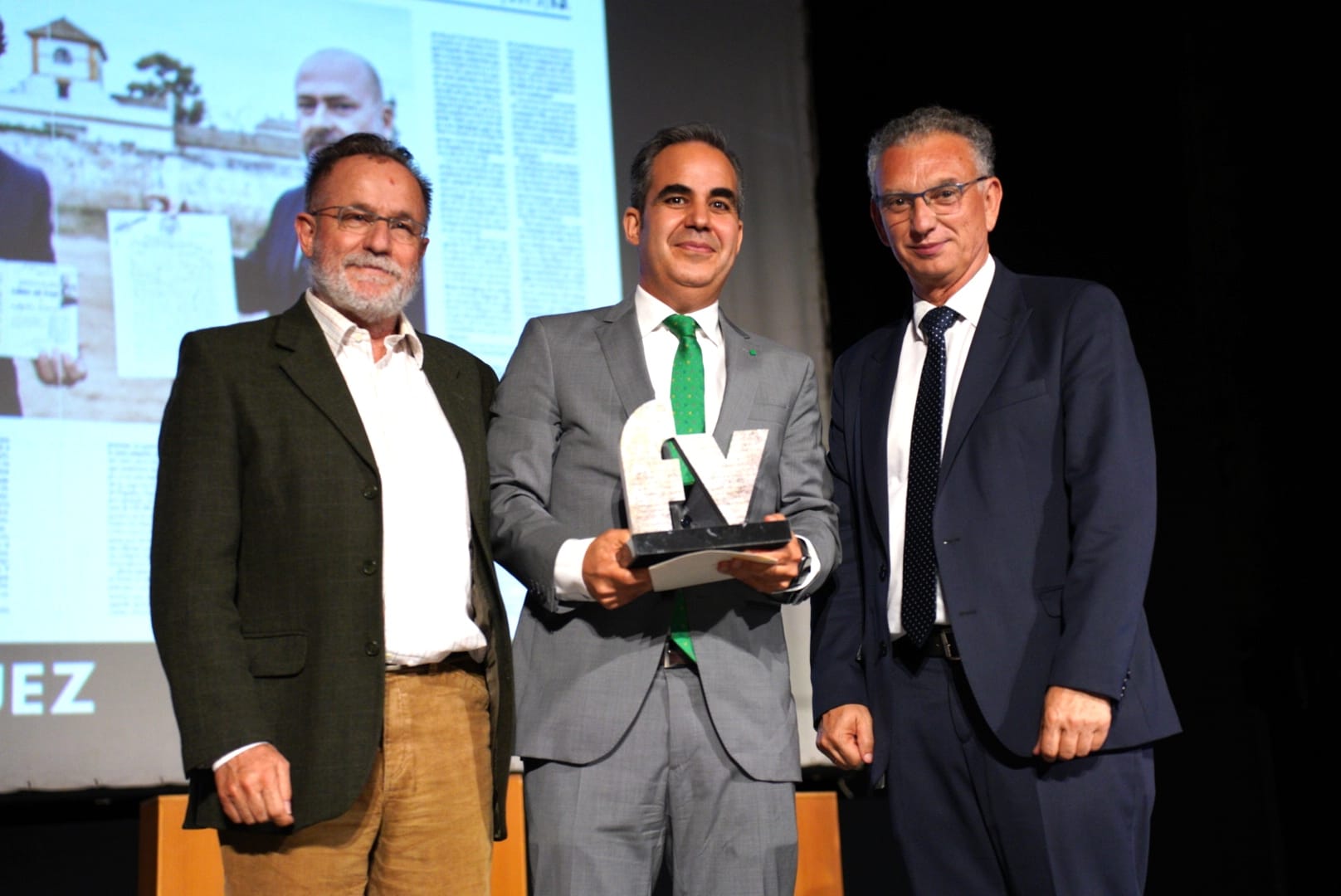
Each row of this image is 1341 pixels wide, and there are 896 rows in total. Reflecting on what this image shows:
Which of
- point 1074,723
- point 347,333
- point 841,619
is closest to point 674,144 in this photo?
point 347,333

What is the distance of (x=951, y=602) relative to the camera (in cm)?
229

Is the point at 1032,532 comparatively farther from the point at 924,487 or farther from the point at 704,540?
the point at 704,540

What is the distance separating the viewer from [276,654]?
6.81 ft

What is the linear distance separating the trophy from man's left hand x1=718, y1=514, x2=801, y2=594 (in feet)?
0.07

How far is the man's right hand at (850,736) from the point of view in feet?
7.95

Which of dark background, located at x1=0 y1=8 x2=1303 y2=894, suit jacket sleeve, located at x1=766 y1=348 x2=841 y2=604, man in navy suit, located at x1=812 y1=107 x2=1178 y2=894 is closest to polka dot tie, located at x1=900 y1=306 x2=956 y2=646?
man in navy suit, located at x1=812 y1=107 x2=1178 y2=894

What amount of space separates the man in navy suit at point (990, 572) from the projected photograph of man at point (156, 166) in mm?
1945

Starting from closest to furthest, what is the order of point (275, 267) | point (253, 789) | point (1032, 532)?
point (253, 789) < point (1032, 532) < point (275, 267)

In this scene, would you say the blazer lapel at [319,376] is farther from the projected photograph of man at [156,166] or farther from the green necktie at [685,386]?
the projected photograph of man at [156,166]

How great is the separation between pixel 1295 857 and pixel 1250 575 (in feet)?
2.67

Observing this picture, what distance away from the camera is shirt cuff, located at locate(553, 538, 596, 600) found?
2105mm

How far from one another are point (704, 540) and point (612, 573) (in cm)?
17

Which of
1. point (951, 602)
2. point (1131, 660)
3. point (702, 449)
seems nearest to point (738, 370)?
point (702, 449)

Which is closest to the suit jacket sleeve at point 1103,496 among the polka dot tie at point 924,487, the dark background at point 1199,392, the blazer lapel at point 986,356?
the blazer lapel at point 986,356
